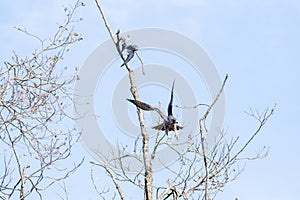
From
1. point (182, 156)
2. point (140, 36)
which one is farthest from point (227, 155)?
point (140, 36)

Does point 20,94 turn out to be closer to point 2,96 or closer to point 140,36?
point 2,96

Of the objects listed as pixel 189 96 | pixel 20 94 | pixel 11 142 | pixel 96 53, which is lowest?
pixel 11 142

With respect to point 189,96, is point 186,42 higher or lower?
higher

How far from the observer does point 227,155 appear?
630 cm

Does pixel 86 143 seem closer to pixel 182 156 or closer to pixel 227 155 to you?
pixel 182 156

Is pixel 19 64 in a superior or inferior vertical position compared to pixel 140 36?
inferior

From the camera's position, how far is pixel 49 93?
18.0 ft

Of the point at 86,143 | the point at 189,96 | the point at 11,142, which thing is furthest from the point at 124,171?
the point at 11,142

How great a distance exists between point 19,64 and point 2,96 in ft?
1.08

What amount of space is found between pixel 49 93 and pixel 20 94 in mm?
275

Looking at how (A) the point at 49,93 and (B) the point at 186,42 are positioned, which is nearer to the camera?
(A) the point at 49,93

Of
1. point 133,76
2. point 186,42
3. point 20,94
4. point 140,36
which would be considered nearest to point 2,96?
point 20,94

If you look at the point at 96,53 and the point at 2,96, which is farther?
the point at 96,53

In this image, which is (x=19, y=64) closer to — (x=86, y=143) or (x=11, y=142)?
(x=11, y=142)
